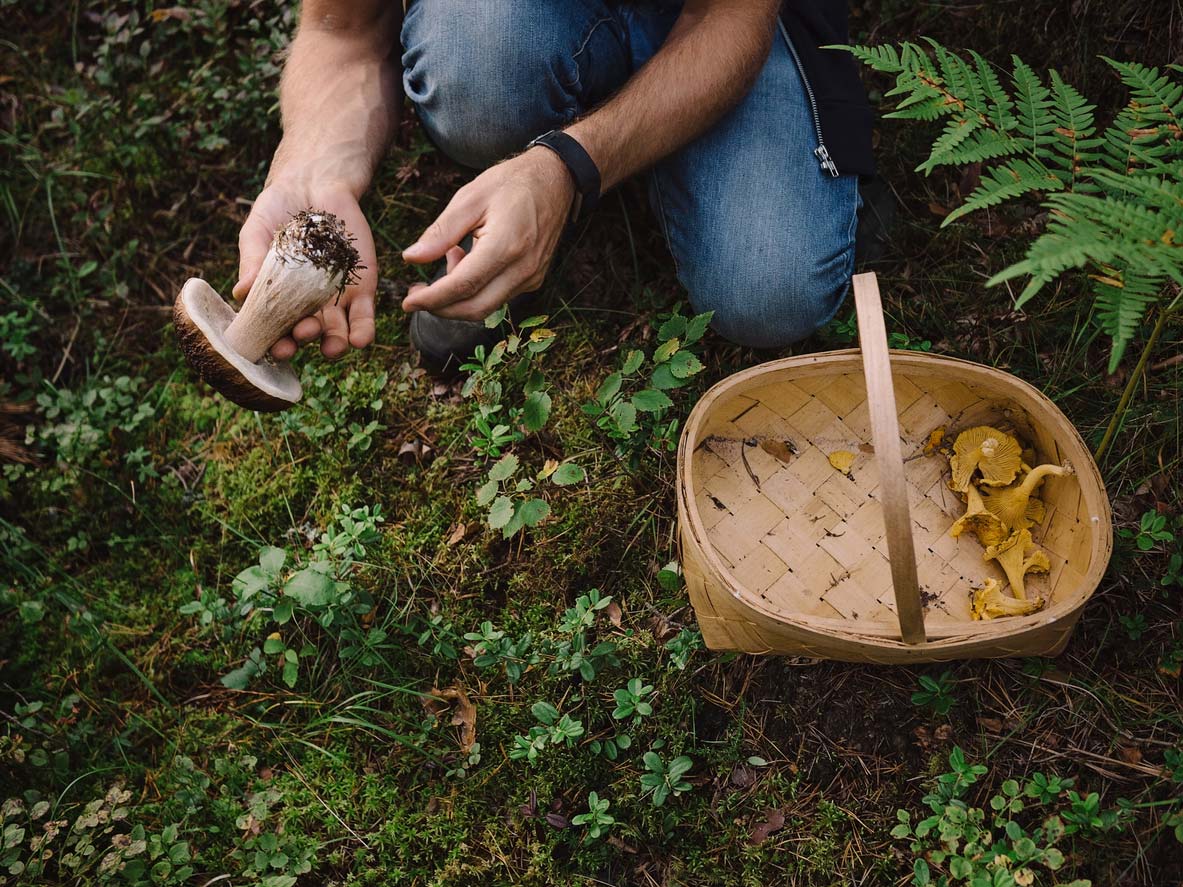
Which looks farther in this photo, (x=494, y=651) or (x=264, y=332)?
(x=494, y=651)

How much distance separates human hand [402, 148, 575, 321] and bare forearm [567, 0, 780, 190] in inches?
8.0

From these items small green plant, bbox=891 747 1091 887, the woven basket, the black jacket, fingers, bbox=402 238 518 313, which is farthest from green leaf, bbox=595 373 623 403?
small green plant, bbox=891 747 1091 887

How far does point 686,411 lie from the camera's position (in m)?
2.65

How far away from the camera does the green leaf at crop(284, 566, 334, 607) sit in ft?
7.24

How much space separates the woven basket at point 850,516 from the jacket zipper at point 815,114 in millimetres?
611

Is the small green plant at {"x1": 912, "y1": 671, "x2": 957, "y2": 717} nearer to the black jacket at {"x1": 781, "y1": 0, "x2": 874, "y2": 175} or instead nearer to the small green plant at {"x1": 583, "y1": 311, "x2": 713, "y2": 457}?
the small green plant at {"x1": 583, "y1": 311, "x2": 713, "y2": 457}

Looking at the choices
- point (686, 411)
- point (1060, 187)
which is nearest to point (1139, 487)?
point (1060, 187)

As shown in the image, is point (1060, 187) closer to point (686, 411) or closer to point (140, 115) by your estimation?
point (686, 411)

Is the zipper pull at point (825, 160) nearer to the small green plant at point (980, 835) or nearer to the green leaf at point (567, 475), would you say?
the green leaf at point (567, 475)

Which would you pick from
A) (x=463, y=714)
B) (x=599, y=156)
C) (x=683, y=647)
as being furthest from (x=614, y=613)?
(x=599, y=156)

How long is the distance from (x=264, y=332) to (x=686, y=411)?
1.29 m

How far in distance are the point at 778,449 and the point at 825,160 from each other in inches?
34.9

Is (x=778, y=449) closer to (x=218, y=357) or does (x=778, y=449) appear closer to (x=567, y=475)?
(x=567, y=475)

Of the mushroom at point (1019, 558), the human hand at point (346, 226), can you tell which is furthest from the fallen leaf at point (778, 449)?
the human hand at point (346, 226)
